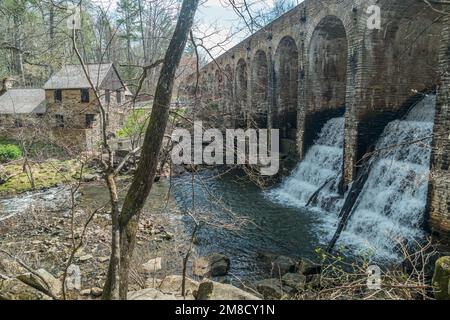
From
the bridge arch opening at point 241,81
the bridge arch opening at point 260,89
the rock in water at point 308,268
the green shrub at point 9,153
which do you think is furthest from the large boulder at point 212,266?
the green shrub at point 9,153

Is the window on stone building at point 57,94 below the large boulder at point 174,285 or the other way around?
the other way around

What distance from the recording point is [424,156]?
28.9 ft

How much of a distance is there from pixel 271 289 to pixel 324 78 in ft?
33.3

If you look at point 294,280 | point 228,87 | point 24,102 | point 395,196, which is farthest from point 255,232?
point 24,102

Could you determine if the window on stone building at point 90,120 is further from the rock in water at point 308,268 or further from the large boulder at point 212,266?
the rock in water at point 308,268

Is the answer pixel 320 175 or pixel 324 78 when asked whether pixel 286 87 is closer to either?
pixel 324 78

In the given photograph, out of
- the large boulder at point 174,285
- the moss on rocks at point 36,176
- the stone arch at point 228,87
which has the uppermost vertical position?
the stone arch at point 228,87

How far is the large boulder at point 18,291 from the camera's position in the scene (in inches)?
170

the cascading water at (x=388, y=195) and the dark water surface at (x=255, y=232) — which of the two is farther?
the dark water surface at (x=255, y=232)

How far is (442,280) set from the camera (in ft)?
13.3

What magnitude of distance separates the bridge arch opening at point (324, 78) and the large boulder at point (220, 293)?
10.8m

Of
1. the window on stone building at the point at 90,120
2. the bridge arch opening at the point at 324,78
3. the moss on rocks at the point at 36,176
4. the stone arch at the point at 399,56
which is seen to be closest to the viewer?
the stone arch at the point at 399,56
